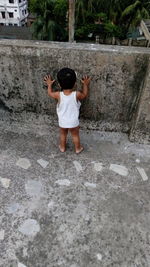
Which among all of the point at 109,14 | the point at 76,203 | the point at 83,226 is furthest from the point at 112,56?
the point at 109,14

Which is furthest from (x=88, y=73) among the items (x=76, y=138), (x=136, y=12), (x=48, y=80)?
(x=136, y=12)

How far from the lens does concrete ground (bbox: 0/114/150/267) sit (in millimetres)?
1974

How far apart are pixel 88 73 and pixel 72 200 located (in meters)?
1.29

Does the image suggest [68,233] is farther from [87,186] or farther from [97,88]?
[97,88]

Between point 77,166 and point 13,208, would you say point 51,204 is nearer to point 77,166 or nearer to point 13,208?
point 13,208

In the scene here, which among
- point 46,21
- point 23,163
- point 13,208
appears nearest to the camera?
point 13,208

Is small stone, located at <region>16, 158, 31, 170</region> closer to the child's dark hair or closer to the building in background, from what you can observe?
the child's dark hair

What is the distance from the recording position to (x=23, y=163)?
106 inches

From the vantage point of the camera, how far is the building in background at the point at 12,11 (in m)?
36.0

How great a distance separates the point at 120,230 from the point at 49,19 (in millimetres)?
18388

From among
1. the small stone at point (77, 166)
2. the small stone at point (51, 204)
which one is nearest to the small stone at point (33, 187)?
the small stone at point (51, 204)

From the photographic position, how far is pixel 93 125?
3082 mm

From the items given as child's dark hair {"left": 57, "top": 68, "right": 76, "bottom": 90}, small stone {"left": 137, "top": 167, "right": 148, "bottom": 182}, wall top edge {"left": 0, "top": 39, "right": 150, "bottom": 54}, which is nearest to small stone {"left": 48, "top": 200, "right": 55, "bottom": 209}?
small stone {"left": 137, "top": 167, "right": 148, "bottom": 182}

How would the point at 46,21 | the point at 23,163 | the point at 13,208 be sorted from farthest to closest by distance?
the point at 46,21 → the point at 23,163 → the point at 13,208
